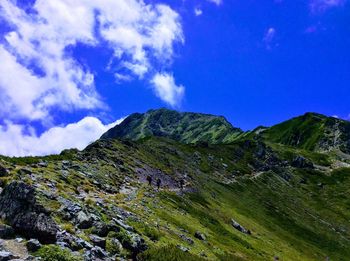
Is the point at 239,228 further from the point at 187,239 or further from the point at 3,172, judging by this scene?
the point at 3,172

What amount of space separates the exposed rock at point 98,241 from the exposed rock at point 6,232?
5.49 metres

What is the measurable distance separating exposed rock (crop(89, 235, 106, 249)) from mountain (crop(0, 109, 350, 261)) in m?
0.07

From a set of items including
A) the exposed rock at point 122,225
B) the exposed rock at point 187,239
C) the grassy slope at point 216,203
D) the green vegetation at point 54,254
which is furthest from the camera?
the grassy slope at point 216,203

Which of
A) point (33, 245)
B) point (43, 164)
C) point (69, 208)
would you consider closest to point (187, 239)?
point (69, 208)

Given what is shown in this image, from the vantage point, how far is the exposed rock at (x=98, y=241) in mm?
28328

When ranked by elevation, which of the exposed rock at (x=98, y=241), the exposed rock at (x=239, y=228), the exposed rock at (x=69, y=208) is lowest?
the exposed rock at (x=98, y=241)

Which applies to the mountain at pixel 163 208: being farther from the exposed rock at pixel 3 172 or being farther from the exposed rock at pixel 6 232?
the exposed rock at pixel 3 172

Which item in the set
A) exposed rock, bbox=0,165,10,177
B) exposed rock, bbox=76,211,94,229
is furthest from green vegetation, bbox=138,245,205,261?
exposed rock, bbox=0,165,10,177

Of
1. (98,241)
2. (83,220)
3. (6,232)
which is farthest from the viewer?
(83,220)

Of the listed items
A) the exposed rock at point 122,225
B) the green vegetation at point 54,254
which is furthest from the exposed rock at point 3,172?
the green vegetation at point 54,254

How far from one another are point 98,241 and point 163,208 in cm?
3166

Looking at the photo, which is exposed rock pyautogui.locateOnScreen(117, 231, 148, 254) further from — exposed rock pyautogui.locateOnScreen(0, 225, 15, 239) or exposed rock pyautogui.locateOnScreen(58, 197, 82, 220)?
exposed rock pyautogui.locateOnScreen(0, 225, 15, 239)

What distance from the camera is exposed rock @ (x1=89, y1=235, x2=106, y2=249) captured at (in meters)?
28.3

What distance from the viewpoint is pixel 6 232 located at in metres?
25.6
